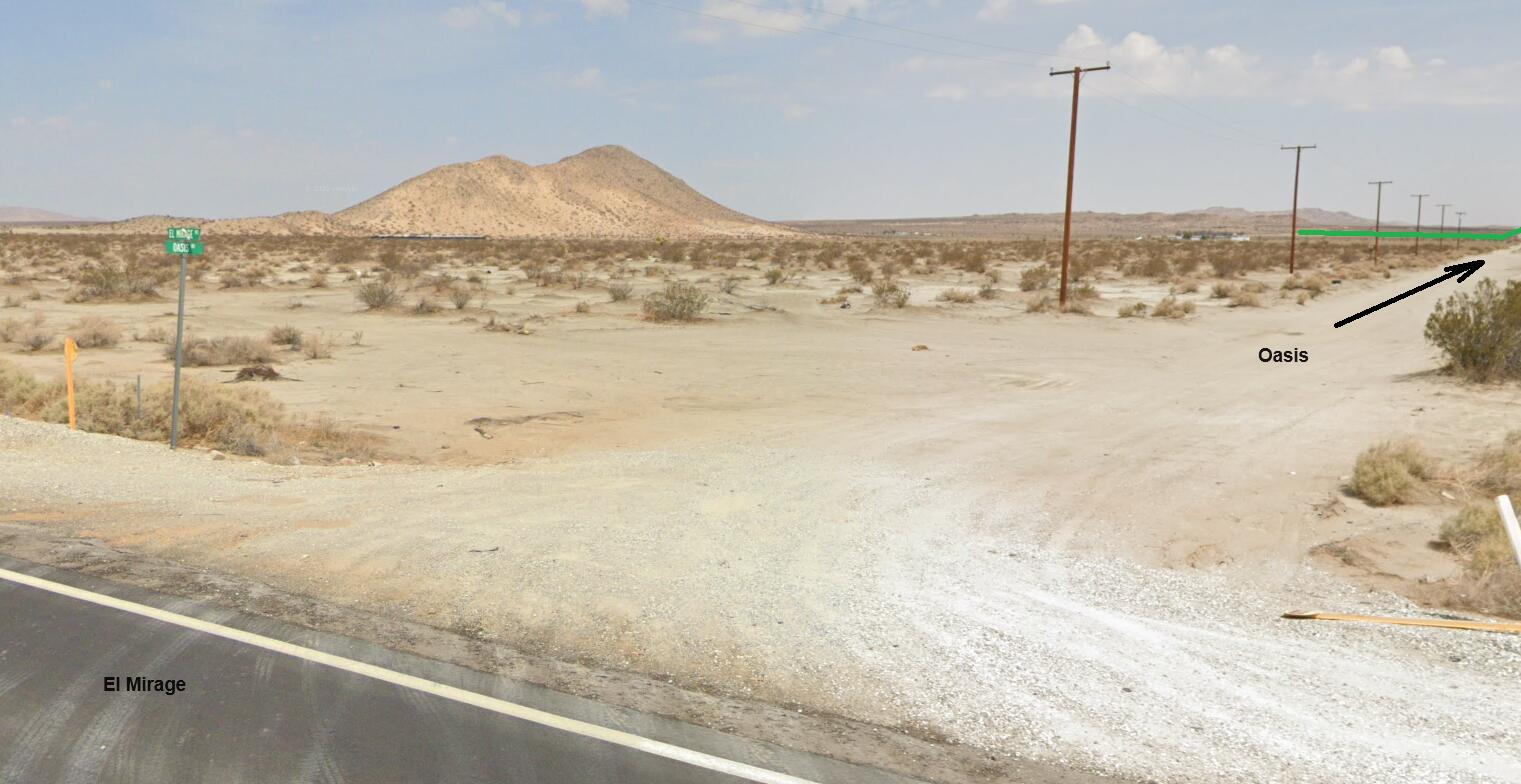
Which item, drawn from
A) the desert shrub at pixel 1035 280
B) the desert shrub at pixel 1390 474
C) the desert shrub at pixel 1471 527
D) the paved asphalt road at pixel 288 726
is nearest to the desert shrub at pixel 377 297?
the desert shrub at pixel 1035 280

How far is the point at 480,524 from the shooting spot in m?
10.7

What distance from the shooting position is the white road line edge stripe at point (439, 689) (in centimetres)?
565

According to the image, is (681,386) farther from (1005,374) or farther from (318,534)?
(318,534)

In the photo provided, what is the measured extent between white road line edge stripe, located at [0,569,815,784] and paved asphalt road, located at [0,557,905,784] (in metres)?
0.04

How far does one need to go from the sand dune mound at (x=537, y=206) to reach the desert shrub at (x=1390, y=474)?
144940mm

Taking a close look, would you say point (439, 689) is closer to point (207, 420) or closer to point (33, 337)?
point (207, 420)

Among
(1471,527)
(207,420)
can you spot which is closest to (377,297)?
(207,420)

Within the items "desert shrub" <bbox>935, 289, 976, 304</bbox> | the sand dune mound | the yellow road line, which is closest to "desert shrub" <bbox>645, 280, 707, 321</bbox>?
"desert shrub" <bbox>935, 289, 976, 304</bbox>

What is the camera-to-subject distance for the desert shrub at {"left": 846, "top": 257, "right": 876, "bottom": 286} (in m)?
52.5

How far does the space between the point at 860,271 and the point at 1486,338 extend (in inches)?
1491

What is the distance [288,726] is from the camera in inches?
235

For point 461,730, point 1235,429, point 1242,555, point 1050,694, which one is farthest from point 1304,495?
point 461,730

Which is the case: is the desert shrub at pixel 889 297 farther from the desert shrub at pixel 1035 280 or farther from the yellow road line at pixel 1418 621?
the yellow road line at pixel 1418 621

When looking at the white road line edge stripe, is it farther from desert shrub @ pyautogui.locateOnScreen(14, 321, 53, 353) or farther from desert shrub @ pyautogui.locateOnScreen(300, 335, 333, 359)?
desert shrub @ pyautogui.locateOnScreen(14, 321, 53, 353)
